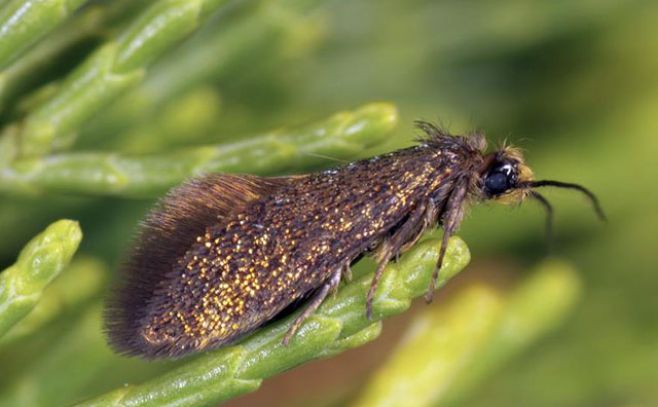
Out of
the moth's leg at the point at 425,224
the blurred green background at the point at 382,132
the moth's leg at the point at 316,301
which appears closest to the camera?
the moth's leg at the point at 316,301

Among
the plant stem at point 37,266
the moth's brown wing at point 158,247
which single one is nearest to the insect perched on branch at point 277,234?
the moth's brown wing at point 158,247

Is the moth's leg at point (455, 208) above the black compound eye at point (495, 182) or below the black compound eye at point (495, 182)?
above

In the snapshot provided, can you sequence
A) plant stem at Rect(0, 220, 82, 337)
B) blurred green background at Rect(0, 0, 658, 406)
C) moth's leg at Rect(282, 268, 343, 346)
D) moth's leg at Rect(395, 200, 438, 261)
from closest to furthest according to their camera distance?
plant stem at Rect(0, 220, 82, 337), moth's leg at Rect(282, 268, 343, 346), blurred green background at Rect(0, 0, 658, 406), moth's leg at Rect(395, 200, 438, 261)

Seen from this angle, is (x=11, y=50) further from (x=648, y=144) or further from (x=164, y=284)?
(x=648, y=144)

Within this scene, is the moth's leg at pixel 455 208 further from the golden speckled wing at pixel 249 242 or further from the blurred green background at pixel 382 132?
the blurred green background at pixel 382 132

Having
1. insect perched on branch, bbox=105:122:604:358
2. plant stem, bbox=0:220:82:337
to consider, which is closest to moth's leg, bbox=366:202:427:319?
insect perched on branch, bbox=105:122:604:358

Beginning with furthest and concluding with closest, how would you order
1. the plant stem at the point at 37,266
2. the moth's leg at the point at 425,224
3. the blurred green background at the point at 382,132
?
the moth's leg at the point at 425,224, the blurred green background at the point at 382,132, the plant stem at the point at 37,266

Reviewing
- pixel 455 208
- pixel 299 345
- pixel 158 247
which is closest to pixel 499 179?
pixel 455 208

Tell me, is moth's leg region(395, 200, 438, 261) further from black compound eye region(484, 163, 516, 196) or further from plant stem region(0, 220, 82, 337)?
plant stem region(0, 220, 82, 337)
